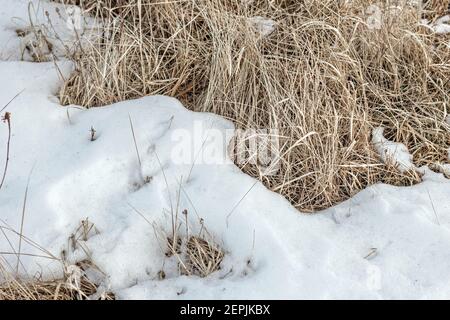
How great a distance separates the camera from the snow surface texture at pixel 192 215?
2.15 metres

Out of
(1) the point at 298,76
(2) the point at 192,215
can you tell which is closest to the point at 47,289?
(2) the point at 192,215

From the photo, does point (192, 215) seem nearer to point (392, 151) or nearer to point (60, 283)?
point (60, 283)

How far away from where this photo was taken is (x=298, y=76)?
108 inches

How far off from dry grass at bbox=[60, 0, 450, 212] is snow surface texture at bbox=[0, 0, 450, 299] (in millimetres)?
137

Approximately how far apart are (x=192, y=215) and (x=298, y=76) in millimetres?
891

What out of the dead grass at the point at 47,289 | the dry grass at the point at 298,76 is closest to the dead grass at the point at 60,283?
the dead grass at the point at 47,289

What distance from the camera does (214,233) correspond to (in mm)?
2293

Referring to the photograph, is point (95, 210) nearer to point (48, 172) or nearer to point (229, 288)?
point (48, 172)

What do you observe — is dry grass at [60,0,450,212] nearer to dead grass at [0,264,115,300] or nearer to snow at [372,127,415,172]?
snow at [372,127,415,172]

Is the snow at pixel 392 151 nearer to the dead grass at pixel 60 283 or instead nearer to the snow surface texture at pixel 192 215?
the snow surface texture at pixel 192 215

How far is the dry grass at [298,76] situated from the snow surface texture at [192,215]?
0.14 meters

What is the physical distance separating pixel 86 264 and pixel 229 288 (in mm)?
571

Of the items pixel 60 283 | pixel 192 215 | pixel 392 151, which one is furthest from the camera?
pixel 392 151
